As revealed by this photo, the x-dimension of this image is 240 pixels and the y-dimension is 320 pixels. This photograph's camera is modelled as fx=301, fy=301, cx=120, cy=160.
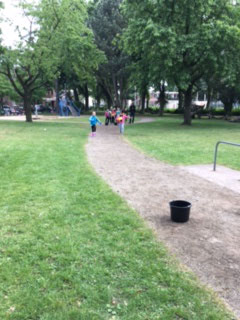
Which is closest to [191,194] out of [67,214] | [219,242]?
[219,242]

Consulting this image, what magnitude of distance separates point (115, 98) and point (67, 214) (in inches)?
1630

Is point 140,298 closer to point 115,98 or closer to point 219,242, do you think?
point 219,242

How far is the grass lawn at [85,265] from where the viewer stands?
2.87 meters

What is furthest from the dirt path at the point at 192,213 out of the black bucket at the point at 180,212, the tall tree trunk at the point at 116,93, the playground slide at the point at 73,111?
the playground slide at the point at 73,111

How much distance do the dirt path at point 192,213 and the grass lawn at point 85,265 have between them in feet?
0.81

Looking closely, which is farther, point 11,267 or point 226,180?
A: point 226,180

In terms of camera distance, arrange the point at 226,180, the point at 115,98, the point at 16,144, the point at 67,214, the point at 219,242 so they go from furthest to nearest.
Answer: the point at 115,98
the point at 16,144
the point at 226,180
the point at 67,214
the point at 219,242

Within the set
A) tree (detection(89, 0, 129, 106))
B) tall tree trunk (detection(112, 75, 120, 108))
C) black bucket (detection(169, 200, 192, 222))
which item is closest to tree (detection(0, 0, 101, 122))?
tree (detection(89, 0, 129, 106))

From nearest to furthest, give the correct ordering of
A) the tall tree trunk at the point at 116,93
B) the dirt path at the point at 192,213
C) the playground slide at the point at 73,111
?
the dirt path at the point at 192,213, the tall tree trunk at the point at 116,93, the playground slide at the point at 73,111

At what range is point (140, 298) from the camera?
3020 mm

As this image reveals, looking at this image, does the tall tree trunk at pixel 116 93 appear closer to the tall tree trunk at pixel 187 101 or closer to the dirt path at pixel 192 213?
the tall tree trunk at pixel 187 101

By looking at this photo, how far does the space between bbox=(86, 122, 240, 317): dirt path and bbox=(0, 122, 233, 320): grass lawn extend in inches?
9.7

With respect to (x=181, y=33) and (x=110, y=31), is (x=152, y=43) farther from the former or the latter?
(x=110, y=31)

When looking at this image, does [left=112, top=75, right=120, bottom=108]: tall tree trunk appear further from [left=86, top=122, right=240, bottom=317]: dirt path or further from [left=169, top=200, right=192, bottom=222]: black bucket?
[left=169, top=200, right=192, bottom=222]: black bucket
